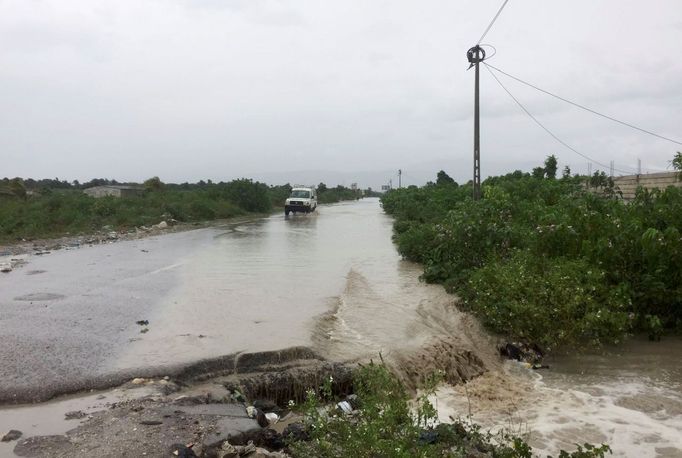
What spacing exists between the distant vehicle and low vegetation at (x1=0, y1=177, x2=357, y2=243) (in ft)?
13.5

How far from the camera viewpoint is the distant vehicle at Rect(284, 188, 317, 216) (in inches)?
1588

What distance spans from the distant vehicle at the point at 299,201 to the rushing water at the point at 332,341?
2714 cm

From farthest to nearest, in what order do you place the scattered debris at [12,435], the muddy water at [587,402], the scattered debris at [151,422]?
1. the muddy water at [587,402]
2. the scattered debris at [151,422]
3. the scattered debris at [12,435]

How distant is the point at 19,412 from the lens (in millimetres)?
4840

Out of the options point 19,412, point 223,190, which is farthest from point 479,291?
point 223,190

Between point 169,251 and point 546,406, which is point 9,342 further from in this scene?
point 169,251

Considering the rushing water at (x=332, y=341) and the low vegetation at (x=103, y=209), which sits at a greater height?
the low vegetation at (x=103, y=209)

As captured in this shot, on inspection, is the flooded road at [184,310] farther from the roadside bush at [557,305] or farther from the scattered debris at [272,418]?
the scattered debris at [272,418]

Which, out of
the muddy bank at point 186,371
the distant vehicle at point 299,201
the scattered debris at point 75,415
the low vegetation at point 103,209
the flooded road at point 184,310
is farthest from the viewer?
the distant vehicle at point 299,201

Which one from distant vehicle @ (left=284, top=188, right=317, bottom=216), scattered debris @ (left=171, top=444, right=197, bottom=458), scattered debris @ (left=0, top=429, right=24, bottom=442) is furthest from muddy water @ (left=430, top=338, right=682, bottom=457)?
distant vehicle @ (left=284, top=188, right=317, bottom=216)

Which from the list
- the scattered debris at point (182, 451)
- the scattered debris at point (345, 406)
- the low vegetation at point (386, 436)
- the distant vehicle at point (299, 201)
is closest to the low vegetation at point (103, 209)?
the distant vehicle at point (299, 201)

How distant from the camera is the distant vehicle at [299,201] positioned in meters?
40.3

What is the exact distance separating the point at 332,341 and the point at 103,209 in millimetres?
25324

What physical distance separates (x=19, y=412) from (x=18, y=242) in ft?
61.3
